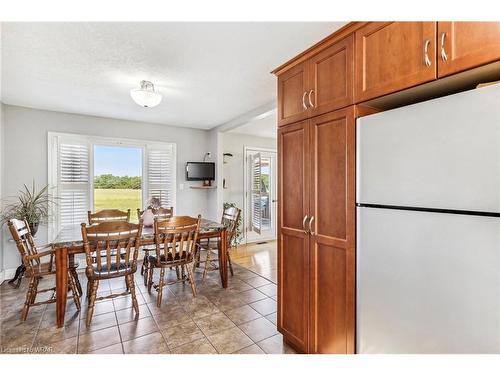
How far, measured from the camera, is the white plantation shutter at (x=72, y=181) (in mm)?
3982

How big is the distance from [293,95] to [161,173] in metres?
3.55

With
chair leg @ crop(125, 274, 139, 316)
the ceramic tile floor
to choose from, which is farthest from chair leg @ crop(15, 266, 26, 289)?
chair leg @ crop(125, 274, 139, 316)

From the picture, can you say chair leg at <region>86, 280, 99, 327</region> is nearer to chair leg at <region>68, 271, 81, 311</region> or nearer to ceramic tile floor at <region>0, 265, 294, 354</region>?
ceramic tile floor at <region>0, 265, 294, 354</region>

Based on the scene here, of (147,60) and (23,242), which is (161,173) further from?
(147,60)

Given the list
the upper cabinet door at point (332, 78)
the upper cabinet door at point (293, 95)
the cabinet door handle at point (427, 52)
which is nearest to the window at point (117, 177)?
the upper cabinet door at point (293, 95)

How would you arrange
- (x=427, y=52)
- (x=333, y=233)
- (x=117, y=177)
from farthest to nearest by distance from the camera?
(x=117, y=177), (x=333, y=233), (x=427, y=52)

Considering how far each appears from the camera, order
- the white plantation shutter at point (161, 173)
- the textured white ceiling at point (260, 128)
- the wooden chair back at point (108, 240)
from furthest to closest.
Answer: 1. the white plantation shutter at point (161, 173)
2. the textured white ceiling at point (260, 128)
3. the wooden chair back at point (108, 240)

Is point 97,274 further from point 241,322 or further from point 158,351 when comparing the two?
point 241,322

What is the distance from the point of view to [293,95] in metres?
1.95

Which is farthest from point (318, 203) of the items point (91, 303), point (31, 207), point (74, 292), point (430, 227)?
point (31, 207)

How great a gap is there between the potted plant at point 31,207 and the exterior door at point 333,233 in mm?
3835

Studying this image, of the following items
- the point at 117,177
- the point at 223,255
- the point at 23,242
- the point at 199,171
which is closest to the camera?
the point at 23,242

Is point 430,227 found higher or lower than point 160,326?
higher

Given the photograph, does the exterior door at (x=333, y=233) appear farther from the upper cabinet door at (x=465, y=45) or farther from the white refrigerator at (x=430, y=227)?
the upper cabinet door at (x=465, y=45)
